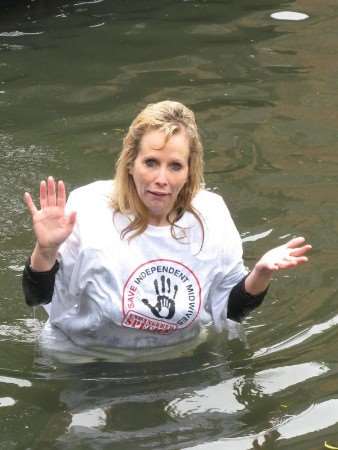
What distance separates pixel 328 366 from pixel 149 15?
19.8ft

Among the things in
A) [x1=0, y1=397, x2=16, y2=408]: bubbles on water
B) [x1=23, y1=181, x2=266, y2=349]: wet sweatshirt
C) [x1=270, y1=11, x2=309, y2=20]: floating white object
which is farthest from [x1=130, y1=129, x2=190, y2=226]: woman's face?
[x1=270, y1=11, x2=309, y2=20]: floating white object

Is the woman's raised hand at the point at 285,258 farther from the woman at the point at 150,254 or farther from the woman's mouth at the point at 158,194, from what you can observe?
the woman's mouth at the point at 158,194

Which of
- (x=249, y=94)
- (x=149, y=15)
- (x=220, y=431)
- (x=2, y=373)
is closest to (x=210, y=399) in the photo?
(x=220, y=431)

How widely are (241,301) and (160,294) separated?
1.31 ft

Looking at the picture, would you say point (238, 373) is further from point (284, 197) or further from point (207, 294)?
point (284, 197)

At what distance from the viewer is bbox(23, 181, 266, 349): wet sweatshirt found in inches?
195

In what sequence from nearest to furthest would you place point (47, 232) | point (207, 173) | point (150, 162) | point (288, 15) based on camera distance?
point (47, 232)
point (150, 162)
point (207, 173)
point (288, 15)

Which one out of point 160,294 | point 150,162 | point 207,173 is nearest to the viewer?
point 150,162

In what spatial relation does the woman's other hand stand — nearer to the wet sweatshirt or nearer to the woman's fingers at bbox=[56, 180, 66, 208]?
the woman's fingers at bbox=[56, 180, 66, 208]

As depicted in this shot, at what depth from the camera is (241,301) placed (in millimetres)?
5098

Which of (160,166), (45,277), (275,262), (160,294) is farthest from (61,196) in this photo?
(275,262)

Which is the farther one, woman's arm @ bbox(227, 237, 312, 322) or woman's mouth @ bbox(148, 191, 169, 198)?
woman's mouth @ bbox(148, 191, 169, 198)

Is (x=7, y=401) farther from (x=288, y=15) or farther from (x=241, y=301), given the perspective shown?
(x=288, y=15)

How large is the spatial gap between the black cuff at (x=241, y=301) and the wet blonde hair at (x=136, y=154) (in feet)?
1.16
